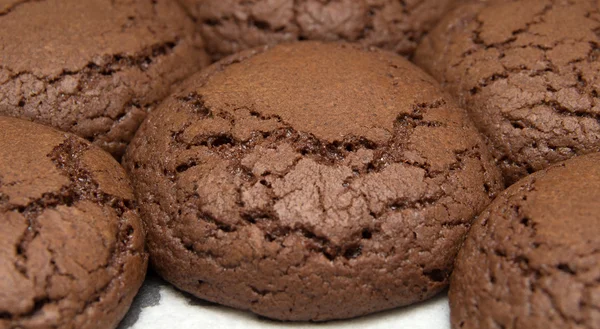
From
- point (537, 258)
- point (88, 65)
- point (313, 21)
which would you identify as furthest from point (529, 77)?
point (88, 65)

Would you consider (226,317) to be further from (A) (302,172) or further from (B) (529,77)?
(B) (529,77)

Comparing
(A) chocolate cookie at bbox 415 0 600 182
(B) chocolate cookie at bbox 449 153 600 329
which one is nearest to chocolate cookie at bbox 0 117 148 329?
(B) chocolate cookie at bbox 449 153 600 329

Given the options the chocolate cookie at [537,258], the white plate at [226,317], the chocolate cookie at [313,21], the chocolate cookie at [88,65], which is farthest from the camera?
the chocolate cookie at [313,21]

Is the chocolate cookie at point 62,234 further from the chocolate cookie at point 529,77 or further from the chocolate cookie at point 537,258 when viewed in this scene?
the chocolate cookie at point 529,77

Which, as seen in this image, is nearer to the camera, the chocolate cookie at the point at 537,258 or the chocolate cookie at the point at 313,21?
the chocolate cookie at the point at 537,258

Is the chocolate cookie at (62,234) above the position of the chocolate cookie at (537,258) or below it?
below

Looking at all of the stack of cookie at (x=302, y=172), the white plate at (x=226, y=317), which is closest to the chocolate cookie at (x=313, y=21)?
the stack of cookie at (x=302, y=172)

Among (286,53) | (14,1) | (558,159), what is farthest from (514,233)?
(14,1)

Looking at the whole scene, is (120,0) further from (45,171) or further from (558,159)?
(558,159)
